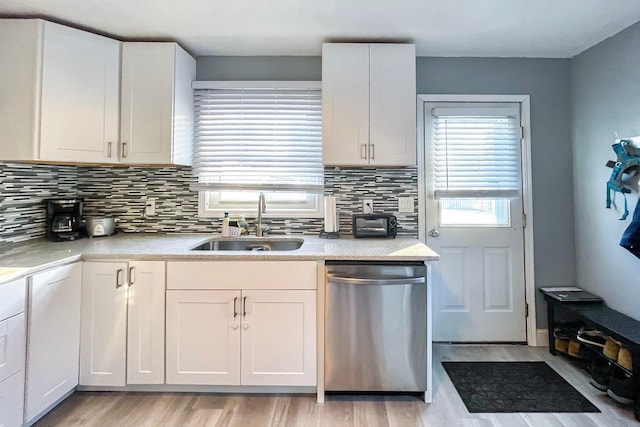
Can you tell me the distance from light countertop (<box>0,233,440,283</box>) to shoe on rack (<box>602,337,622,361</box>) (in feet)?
3.90

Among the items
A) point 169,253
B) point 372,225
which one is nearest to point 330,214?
point 372,225

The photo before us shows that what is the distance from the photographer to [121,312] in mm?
1969

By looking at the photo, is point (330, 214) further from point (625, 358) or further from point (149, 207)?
point (625, 358)

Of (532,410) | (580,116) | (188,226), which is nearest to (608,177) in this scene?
(580,116)

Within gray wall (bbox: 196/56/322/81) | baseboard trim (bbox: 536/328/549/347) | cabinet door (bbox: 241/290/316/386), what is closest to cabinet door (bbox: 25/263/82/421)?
cabinet door (bbox: 241/290/316/386)

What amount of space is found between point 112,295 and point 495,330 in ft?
8.71

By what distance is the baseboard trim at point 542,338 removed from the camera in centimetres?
266

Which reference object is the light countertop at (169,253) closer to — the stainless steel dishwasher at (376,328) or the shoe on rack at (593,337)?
the stainless steel dishwasher at (376,328)

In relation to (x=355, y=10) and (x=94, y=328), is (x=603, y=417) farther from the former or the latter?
(x=94, y=328)

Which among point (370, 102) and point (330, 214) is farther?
point (330, 214)

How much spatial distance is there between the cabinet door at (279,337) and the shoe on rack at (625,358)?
1700mm

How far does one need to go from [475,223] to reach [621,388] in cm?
127

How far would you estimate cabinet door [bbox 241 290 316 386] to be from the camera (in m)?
1.96

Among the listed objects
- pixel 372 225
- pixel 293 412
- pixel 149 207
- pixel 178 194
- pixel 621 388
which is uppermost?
pixel 178 194
